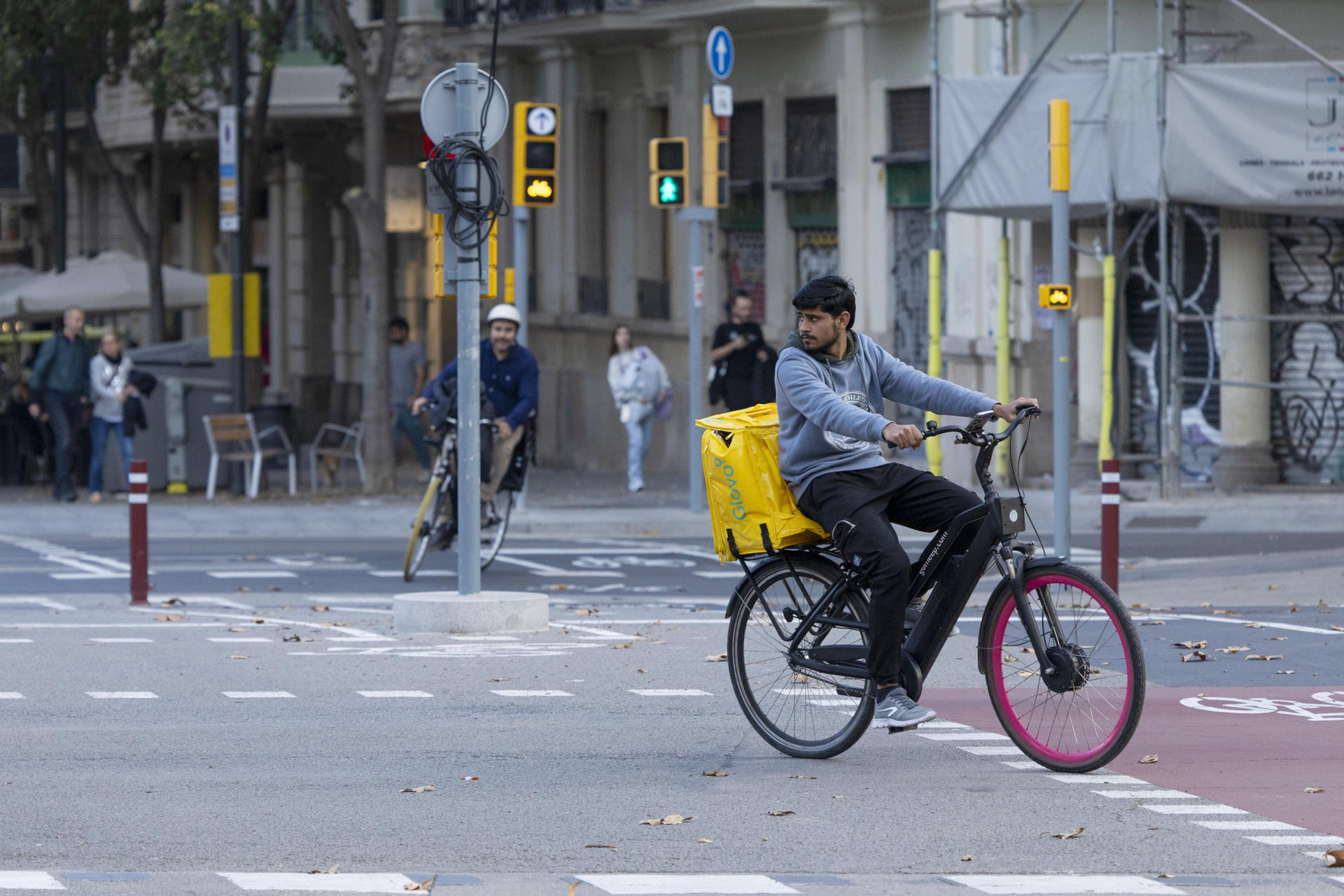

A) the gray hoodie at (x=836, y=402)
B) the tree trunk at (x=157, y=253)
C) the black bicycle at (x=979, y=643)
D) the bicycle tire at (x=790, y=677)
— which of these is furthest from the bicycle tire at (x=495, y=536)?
the tree trunk at (x=157, y=253)

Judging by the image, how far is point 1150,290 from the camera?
2195 cm

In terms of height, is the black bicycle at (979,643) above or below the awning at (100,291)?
below

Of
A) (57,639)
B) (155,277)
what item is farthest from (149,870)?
(155,277)

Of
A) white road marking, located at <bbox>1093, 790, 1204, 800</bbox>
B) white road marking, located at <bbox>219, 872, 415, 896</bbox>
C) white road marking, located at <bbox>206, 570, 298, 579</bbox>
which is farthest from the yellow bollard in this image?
white road marking, located at <bbox>219, 872, 415, 896</bbox>

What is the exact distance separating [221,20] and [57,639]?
39.7ft

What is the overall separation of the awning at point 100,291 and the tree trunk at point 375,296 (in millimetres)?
5909

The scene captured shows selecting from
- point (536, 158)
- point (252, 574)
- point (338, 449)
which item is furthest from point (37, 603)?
point (338, 449)

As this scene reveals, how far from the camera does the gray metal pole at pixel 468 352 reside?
38.4ft

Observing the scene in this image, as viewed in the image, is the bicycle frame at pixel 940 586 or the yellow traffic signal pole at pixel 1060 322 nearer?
the bicycle frame at pixel 940 586

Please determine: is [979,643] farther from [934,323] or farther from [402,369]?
[402,369]

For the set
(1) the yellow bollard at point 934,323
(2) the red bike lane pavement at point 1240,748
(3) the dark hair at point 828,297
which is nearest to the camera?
(2) the red bike lane pavement at point 1240,748

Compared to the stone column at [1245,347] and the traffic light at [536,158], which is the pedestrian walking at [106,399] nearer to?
the traffic light at [536,158]

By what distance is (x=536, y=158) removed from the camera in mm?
18016

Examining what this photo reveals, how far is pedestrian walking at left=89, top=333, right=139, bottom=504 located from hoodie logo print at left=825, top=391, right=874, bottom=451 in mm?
15590
